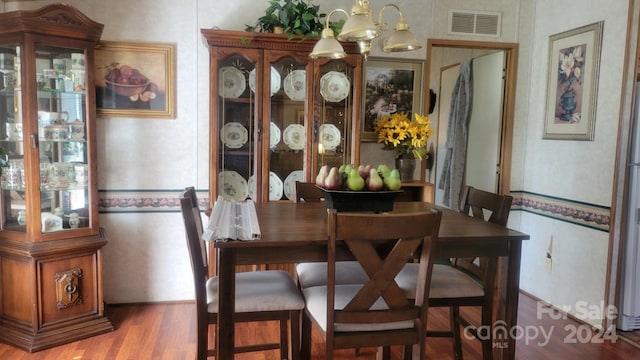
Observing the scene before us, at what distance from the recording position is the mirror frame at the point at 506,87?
369 centimetres

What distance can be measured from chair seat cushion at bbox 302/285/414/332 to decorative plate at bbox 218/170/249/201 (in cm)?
129

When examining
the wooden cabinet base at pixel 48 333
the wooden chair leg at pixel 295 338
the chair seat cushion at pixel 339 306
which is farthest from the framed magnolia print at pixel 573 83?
the wooden cabinet base at pixel 48 333

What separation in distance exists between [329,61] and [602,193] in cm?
200

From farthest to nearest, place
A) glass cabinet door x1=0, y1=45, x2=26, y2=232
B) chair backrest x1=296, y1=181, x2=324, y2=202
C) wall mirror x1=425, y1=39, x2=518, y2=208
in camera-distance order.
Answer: wall mirror x1=425, y1=39, x2=518, y2=208, chair backrest x1=296, y1=181, x2=324, y2=202, glass cabinet door x1=0, y1=45, x2=26, y2=232

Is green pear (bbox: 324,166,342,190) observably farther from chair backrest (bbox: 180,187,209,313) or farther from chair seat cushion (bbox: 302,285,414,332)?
chair backrest (bbox: 180,187,209,313)

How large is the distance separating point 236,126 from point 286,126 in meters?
0.35

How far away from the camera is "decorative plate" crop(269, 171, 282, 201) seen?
328cm

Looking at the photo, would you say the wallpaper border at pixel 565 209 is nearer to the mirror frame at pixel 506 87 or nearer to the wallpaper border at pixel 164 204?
the wallpaper border at pixel 164 204

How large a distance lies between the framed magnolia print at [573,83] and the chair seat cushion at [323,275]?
6.35ft

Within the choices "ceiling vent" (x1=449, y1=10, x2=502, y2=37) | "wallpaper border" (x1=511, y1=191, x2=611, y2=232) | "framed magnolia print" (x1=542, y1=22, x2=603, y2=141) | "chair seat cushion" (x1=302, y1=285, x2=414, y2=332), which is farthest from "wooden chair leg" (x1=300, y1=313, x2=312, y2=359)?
"ceiling vent" (x1=449, y1=10, x2=502, y2=37)

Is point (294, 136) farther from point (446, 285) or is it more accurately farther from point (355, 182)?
point (446, 285)

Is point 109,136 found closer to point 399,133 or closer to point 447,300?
point 399,133

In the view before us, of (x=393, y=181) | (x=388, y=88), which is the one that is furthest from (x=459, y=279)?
(x=388, y=88)

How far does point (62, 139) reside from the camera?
Result: 2.90 meters
